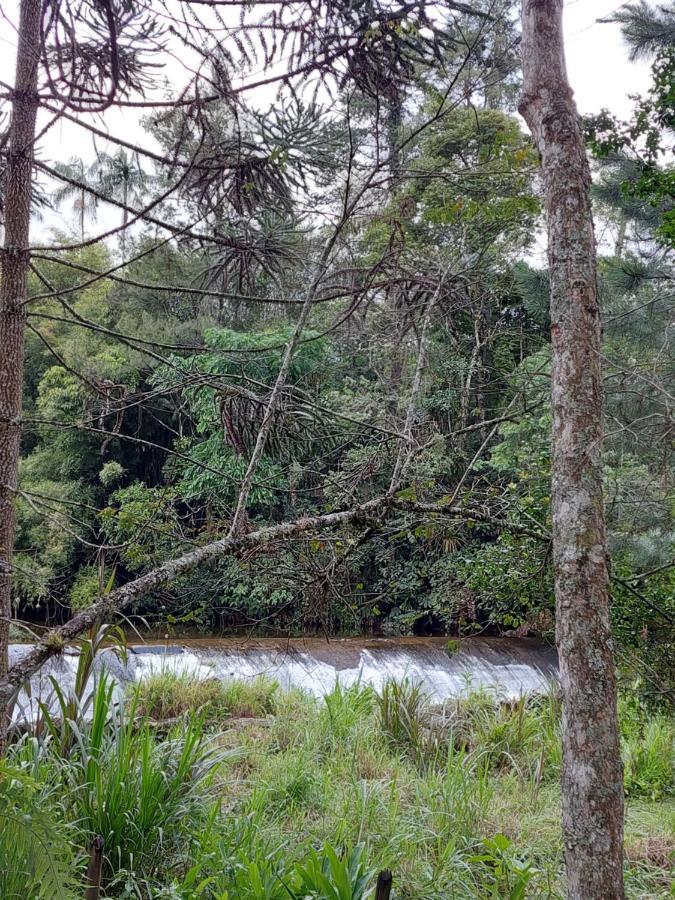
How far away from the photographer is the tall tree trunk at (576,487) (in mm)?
2053

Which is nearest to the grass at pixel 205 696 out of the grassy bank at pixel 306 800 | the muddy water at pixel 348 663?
the grassy bank at pixel 306 800

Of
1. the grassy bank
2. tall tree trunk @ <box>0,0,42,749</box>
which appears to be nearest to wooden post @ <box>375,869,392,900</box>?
the grassy bank

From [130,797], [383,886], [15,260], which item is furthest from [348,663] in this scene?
[383,886]

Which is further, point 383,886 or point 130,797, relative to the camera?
point 130,797

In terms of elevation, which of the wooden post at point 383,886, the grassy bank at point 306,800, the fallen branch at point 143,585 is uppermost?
the fallen branch at point 143,585

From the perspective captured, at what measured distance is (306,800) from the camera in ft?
13.8

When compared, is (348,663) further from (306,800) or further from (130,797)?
(130,797)

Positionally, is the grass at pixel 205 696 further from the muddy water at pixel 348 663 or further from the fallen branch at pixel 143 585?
the fallen branch at pixel 143 585

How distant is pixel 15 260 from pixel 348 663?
6.29 metres

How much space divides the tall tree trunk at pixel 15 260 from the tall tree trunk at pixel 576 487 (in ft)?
6.43

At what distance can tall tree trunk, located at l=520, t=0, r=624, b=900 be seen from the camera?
6.73 feet

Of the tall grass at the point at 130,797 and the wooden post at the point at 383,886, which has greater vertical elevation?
the wooden post at the point at 383,886

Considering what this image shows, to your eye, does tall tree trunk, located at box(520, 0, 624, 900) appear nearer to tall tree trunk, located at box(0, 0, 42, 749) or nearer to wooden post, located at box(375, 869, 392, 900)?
wooden post, located at box(375, 869, 392, 900)

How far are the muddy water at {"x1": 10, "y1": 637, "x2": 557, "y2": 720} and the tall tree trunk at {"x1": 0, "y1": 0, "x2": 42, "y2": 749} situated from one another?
427cm
